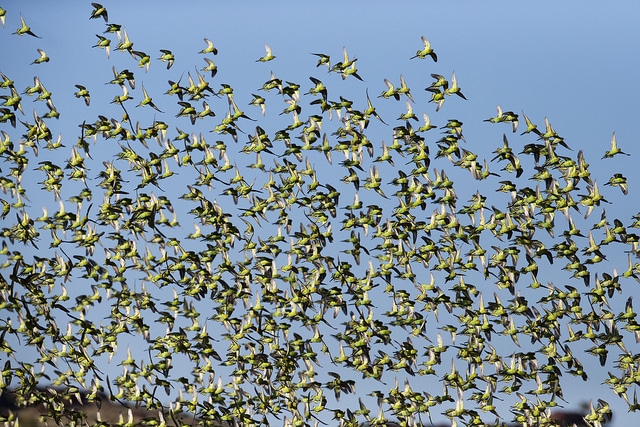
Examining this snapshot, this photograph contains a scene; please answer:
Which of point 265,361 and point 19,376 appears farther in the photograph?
point 265,361

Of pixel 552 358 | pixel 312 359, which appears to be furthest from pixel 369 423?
pixel 552 358

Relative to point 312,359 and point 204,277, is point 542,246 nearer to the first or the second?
point 312,359

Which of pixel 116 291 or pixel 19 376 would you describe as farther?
pixel 116 291

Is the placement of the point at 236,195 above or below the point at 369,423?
above

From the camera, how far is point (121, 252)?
3816 cm

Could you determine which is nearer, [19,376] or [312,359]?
[19,376]

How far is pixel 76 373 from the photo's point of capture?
37.3m

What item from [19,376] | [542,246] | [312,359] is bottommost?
[19,376]

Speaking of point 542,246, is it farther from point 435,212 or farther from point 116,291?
point 116,291

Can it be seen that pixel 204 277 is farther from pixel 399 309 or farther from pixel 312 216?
pixel 399 309

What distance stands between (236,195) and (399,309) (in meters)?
6.40

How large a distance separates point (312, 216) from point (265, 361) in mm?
4819

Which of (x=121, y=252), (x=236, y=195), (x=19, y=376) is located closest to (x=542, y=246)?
(x=236, y=195)

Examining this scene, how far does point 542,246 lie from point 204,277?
1084 cm
